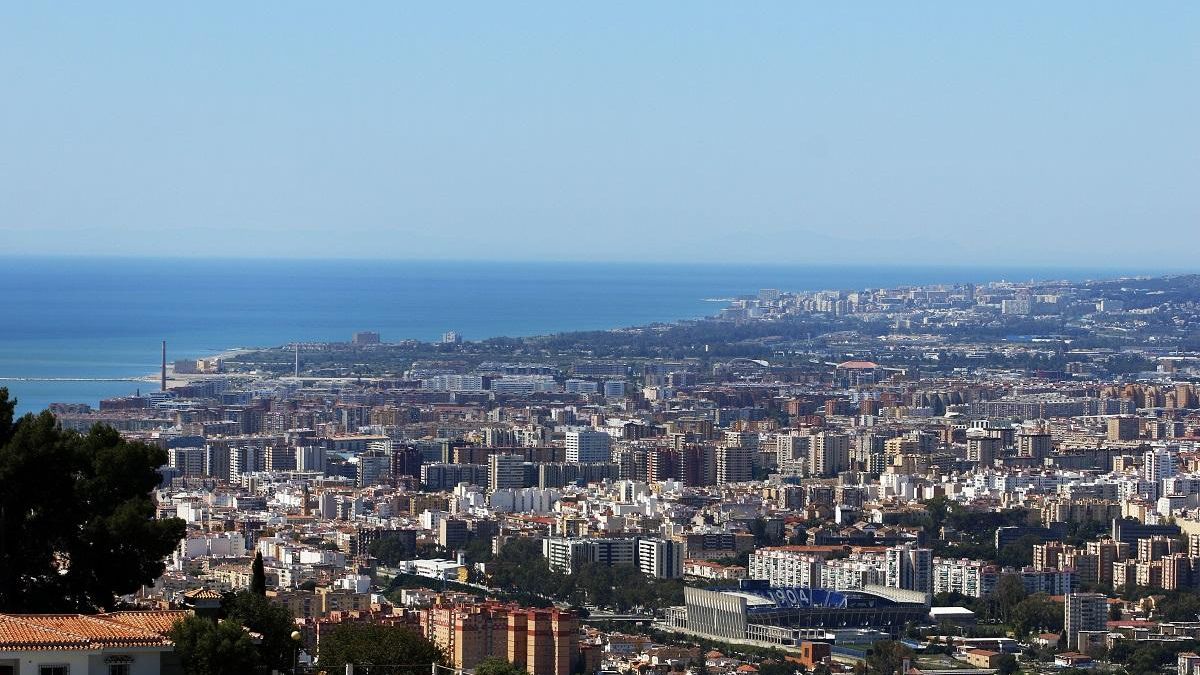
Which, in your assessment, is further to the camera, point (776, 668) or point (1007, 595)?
point (1007, 595)

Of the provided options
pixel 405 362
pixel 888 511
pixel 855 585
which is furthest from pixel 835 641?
pixel 405 362

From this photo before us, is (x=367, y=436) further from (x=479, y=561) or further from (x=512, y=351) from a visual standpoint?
(x=512, y=351)

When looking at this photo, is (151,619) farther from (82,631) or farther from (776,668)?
(776,668)

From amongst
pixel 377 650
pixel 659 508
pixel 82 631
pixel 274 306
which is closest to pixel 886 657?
pixel 377 650

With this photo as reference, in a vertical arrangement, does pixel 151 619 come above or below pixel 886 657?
above

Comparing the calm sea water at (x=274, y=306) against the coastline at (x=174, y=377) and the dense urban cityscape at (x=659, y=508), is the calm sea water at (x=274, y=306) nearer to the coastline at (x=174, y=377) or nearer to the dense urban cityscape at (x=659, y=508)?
the coastline at (x=174, y=377)

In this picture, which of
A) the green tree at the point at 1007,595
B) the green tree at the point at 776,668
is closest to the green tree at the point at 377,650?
the green tree at the point at 776,668
